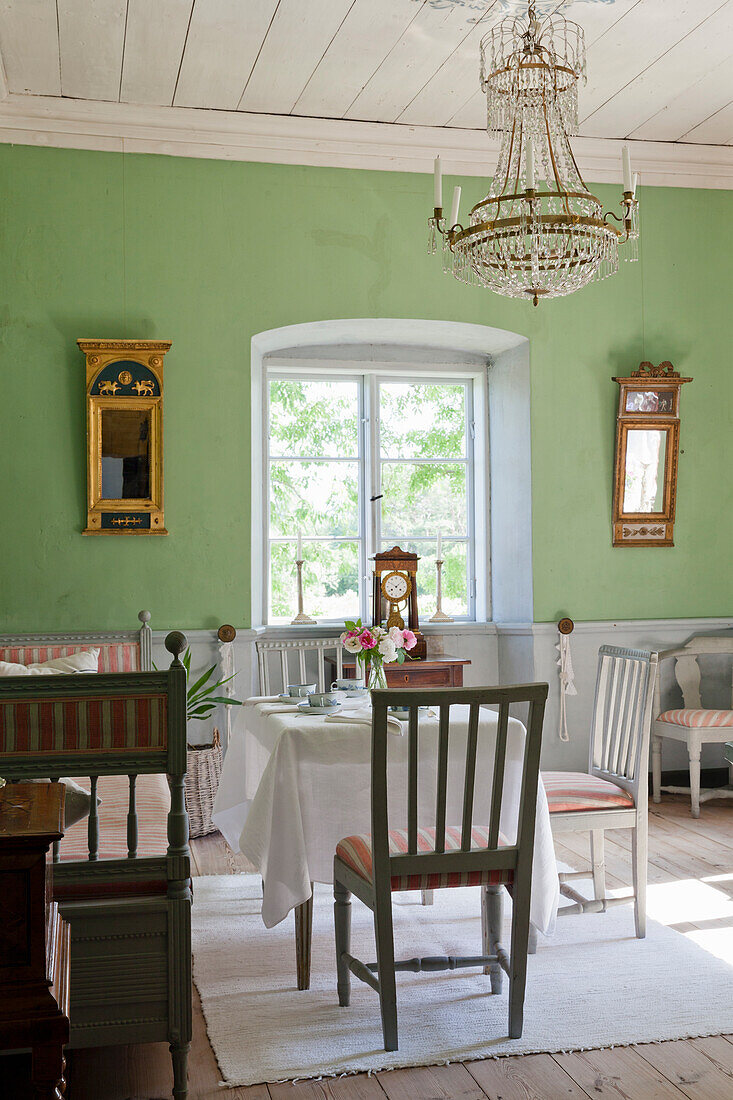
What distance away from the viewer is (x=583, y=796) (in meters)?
3.79

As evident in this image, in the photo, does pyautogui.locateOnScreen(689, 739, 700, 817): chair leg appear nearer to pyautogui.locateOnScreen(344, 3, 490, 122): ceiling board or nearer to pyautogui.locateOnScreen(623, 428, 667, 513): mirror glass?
pyautogui.locateOnScreen(623, 428, 667, 513): mirror glass

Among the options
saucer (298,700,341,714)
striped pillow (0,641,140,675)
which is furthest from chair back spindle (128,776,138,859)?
striped pillow (0,641,140,675)

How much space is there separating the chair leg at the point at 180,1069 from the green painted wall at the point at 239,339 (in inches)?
128

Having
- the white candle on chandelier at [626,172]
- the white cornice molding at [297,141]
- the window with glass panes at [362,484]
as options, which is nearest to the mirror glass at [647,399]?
the window with glass panes at [362,484]

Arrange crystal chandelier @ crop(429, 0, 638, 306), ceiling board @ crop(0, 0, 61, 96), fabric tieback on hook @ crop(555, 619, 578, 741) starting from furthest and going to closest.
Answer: fabric tieback on hook @ crop(555, 619, 578, 741) < ceiling board @ crop(0, 0, 61, 96) < crystal chandelier @ crop(429, 0, 638, 306)

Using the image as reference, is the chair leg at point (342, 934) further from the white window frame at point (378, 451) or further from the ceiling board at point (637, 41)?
the ceiling board at point (637, 41)

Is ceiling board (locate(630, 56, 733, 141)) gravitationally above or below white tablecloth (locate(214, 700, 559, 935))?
above

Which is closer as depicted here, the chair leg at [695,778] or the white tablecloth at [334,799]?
the white tablecloth at [334,799]

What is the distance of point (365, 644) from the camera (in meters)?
3.98

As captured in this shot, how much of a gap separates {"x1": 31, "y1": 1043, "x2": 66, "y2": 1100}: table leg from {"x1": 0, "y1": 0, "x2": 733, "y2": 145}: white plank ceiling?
14.0ft

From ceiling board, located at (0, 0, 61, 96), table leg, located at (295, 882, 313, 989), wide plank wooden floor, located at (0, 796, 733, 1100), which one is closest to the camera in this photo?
wide plank wooden floor, located at (0, 796, 733, 1100)

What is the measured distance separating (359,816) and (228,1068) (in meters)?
0.88

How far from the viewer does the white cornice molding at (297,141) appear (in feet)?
17.8

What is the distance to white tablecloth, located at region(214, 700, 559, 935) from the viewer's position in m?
3.30
